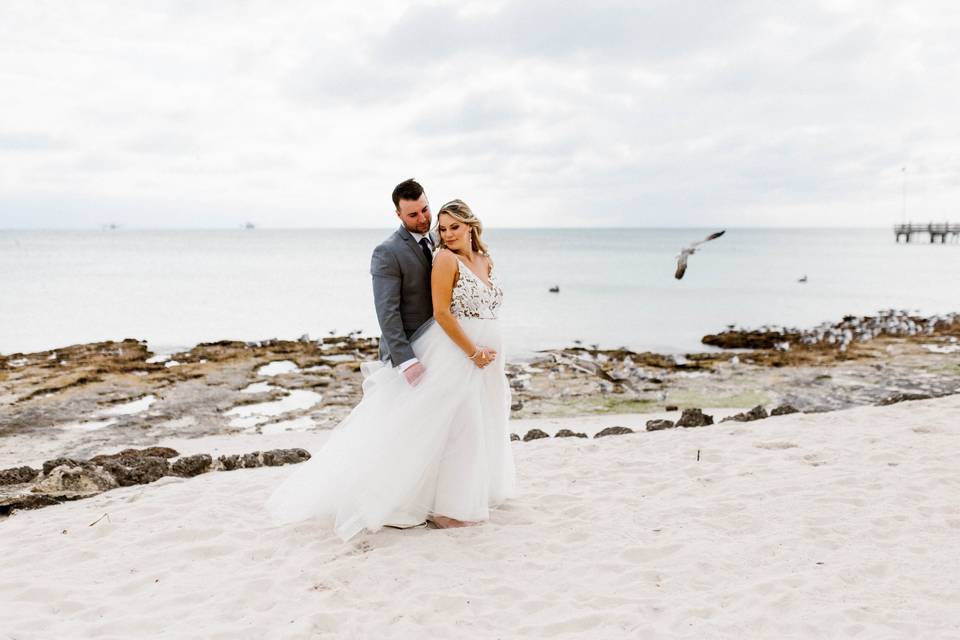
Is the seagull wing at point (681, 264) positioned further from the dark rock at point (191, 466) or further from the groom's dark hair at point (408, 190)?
the dark rock at point (191, 466)

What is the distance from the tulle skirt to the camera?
4.59m

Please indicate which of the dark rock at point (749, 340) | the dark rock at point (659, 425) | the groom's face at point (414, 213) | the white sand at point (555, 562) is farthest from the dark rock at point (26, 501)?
the dark rock at point (749, 340)

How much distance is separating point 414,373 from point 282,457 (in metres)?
3.31

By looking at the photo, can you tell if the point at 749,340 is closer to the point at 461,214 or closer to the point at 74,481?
the point at 461,214

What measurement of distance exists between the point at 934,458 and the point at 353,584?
5304 millimetres

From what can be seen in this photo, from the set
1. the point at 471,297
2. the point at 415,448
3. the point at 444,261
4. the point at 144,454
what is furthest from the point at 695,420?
the point at 144,454

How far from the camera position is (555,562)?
169 inches

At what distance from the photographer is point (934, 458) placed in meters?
6.05

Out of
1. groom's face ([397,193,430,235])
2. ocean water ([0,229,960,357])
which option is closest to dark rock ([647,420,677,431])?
groom's face ([397,193,430,235])

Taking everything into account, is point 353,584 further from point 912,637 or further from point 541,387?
point 541,387

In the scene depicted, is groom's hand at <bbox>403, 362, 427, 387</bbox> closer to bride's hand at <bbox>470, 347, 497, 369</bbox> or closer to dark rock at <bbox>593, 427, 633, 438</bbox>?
bride's hand at <bbox>470, 347, 497, 369</bbox>

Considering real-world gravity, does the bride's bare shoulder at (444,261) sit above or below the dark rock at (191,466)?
above

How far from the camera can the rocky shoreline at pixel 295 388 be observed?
31.0 feet

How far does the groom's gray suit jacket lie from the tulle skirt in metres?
0.15
